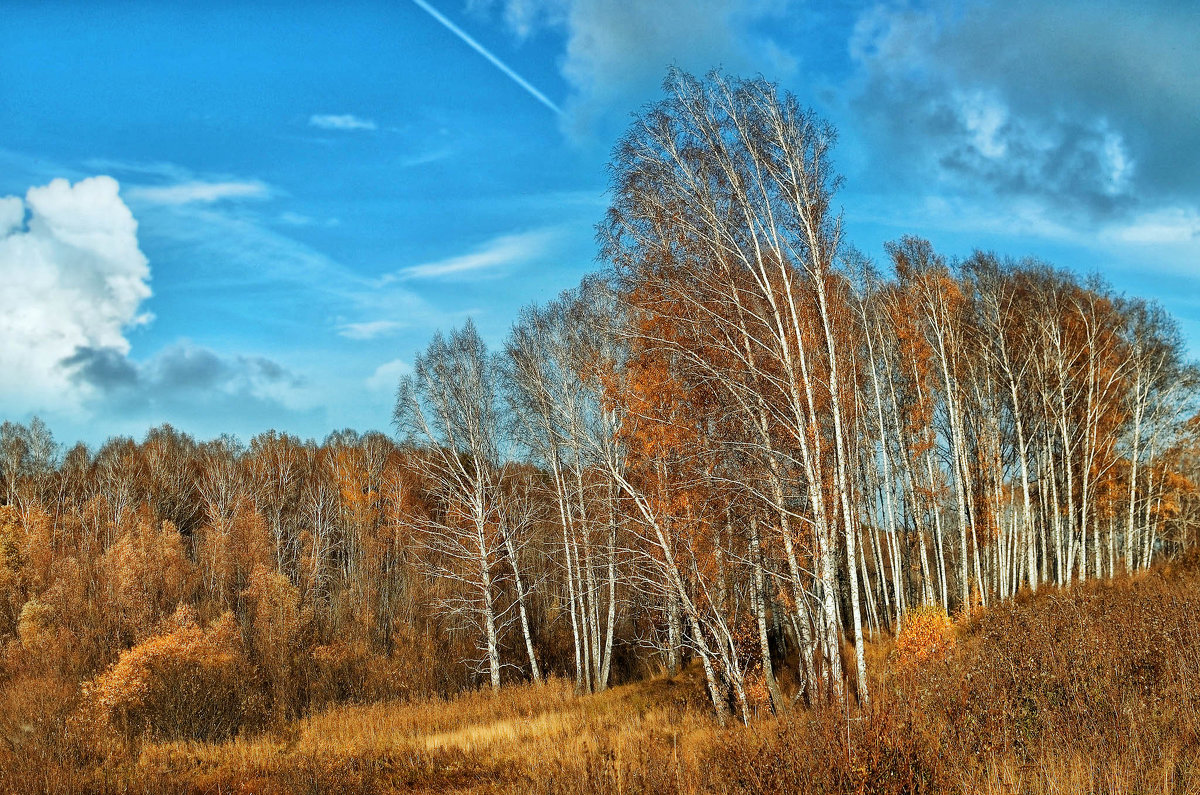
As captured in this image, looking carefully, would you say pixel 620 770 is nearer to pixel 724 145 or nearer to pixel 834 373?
pixel 834 373

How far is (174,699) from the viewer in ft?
52.3

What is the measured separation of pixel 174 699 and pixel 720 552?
1247 cm

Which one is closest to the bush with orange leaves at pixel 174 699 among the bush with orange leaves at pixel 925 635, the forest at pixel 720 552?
the forest at pixel 720 552

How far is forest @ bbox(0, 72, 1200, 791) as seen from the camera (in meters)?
A: 9.22

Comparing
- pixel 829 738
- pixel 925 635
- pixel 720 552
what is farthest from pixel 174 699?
pixel 925 635

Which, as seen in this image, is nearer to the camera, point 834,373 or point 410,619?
point 834,373

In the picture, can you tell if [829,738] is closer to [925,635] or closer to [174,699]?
[925,635]

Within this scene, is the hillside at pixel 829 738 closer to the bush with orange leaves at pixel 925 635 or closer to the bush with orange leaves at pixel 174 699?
the bush with orange leaves at pixel 925 635

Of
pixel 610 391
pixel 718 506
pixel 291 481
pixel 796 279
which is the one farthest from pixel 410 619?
pixel 291 481

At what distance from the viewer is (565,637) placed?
95.1 feet

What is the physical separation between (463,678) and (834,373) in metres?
18.2

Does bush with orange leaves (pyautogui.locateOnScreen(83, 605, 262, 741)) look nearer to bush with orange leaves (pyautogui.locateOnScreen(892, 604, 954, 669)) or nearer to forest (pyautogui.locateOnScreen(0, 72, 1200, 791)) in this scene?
forest (pyautogui.locateOnScreen(0, 72, 1200, 791))

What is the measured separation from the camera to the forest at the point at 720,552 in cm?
922

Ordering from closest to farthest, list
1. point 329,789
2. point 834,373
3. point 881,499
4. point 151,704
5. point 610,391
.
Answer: point 329,789 → point 834,373 → point 151,704 → point 610,391 → point 881,499
